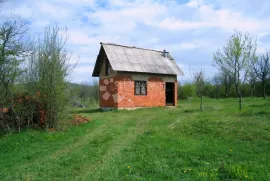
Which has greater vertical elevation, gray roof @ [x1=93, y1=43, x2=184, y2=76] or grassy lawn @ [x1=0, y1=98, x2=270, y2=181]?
gray roof @ [x1=93, y1=43, x2=184, y2=76]

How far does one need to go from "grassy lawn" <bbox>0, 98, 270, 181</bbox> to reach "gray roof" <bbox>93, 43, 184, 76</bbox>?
965 centimetres

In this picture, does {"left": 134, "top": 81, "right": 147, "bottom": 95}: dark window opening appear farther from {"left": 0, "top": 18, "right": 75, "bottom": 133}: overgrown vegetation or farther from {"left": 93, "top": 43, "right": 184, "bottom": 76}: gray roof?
{"left": 0, "top": 18, "right": 75, "bottom": 133}: overgrown vegetation

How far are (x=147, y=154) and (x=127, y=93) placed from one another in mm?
12159

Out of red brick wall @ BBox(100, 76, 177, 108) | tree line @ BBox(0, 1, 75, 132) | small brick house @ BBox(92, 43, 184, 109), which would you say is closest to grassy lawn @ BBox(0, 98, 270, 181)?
tree line @ BBox(0, 1, 75, 132)

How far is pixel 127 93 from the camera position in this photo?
18312 mm

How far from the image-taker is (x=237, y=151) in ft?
19.7

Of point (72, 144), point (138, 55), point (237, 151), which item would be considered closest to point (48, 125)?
point (72, 144)

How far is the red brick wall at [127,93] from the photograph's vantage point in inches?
709

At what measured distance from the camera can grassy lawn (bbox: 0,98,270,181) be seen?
4918 millimetres

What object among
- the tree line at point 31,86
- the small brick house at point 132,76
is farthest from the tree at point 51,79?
the small brick house at point 132,76

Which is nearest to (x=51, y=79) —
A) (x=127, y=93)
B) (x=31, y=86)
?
(x=31, y=86)

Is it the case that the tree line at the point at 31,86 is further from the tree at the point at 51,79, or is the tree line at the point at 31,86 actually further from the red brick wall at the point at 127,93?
the red brick wall at the point at 127,93

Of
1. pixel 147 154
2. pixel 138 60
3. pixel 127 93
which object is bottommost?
pixel 147 154

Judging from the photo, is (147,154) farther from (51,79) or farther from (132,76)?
(132,76)
